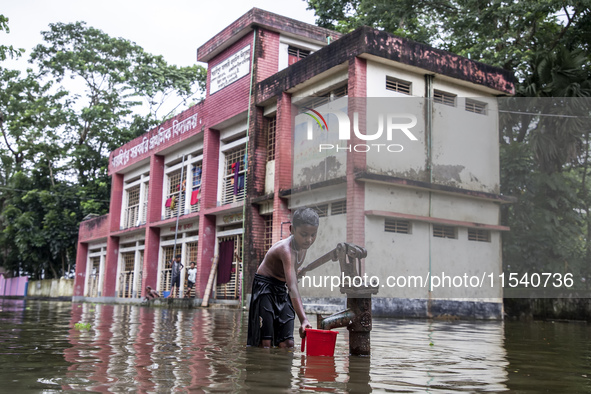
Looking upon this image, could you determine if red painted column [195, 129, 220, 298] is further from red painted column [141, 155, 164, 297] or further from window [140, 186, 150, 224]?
window [140, 186, 150, 224]

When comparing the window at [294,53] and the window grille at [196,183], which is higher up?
the window at [294,53]

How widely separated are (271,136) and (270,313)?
14.2m

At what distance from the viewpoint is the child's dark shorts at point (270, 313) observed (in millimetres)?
5441

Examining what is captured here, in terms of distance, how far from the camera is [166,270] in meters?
25.4

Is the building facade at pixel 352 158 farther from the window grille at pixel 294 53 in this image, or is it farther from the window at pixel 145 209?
the window at pixel 145 209

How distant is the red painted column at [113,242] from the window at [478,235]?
784 inches

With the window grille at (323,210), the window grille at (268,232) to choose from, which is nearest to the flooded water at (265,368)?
the window grille at (323,210)

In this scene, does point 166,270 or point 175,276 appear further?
point 166,270

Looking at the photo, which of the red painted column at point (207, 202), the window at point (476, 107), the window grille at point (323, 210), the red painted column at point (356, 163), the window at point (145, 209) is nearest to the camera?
the red painted column at point (356, 163)

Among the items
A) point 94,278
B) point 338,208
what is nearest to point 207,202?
point 338,208

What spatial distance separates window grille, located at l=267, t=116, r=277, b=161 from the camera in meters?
19.2

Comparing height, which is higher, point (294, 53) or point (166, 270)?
point (294, 53)

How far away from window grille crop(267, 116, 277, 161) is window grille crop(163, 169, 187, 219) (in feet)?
21.6

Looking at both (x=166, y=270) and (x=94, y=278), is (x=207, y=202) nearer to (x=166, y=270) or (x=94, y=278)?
(x=166, y=270)
